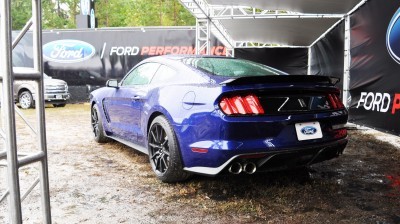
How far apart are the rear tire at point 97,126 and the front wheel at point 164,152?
207cm

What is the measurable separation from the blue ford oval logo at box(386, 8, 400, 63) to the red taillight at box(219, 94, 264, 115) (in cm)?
387

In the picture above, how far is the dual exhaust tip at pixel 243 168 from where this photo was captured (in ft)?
9.99

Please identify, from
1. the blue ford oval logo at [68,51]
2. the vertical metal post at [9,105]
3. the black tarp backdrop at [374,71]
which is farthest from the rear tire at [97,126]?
the blue ford oval logo at [68,51]

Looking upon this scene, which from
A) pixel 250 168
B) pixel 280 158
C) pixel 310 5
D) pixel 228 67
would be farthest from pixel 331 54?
pixel 250 168

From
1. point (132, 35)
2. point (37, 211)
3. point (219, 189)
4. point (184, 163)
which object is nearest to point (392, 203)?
point (219, 189)

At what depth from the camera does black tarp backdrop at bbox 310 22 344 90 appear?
8633 millimetres

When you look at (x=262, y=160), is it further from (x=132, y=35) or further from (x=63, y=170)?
(x=132, y=35)

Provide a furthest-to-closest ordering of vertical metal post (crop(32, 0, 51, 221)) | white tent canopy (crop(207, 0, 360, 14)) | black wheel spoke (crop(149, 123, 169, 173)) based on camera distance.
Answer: white tent canopy (crop(207, 0, 360, 14)) < black wheel spoke (crop(149, 123, 169, 173)) < vertical metal post (crop(32, 0, 51, 221))

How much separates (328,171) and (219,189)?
1463 mm

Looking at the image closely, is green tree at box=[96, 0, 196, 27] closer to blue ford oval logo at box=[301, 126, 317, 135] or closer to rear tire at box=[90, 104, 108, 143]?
rear tire at box=[90, 104, 108, 143]

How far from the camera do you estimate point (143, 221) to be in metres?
2.82

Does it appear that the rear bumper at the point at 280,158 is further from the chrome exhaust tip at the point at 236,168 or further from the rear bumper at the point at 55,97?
the rear bumper at the point at 55,97

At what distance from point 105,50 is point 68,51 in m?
1.72

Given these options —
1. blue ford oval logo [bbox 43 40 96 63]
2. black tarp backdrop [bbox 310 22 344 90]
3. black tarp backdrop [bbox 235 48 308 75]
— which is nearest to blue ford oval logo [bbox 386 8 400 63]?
black tarp backdrop [bbox 310 22 344 90]
